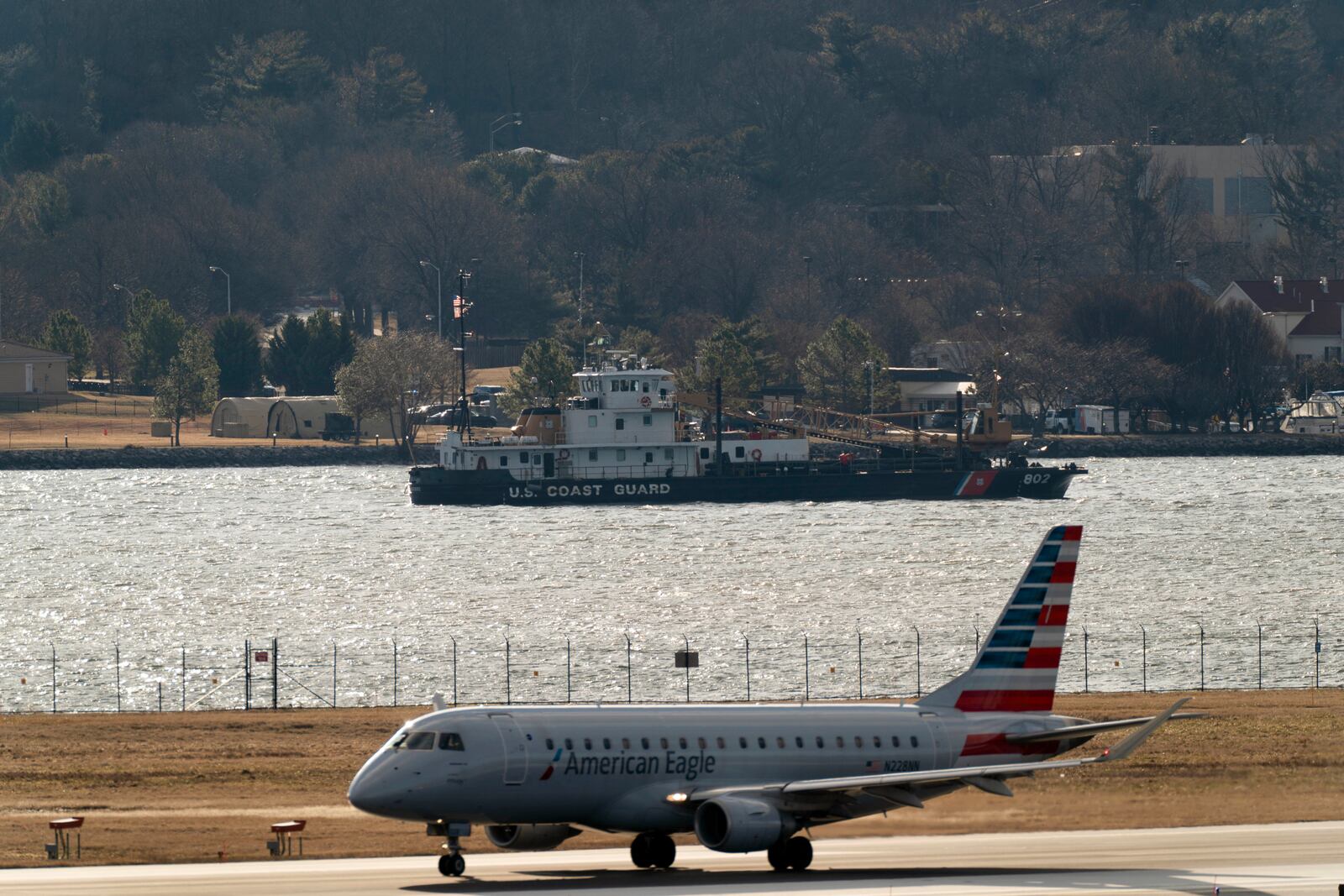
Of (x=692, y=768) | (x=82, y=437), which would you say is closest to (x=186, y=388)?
(x=82, y=437)

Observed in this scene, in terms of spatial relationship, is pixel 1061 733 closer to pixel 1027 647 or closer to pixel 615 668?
pixel 1027 647

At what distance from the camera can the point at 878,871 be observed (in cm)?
3900

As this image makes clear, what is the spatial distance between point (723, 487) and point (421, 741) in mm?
114183

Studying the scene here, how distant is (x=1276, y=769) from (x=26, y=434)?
161 m

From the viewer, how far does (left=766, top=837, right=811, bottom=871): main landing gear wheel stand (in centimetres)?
3872

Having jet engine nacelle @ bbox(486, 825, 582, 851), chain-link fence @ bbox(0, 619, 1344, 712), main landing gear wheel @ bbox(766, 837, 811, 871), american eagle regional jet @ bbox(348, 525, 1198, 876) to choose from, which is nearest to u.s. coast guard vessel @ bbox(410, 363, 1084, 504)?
chain-link fence @ bbox(0, 619, 1344, 712)

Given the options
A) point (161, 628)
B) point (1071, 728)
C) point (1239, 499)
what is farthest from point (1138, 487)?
point (1071, 728)

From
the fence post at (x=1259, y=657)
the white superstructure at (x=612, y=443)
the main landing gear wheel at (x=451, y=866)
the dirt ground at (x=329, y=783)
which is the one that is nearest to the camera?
the main landing gear wheel at (x=451, y=866)

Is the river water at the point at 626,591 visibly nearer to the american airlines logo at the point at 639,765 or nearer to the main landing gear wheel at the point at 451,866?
the american airlines logo at the point at 639,765

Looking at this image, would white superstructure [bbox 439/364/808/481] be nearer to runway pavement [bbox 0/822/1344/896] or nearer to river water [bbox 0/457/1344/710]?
river water [bbox 0/457/1344/710]

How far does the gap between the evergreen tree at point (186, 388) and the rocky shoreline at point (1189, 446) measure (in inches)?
2808

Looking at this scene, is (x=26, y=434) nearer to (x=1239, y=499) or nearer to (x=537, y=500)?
(x=537, y=500)

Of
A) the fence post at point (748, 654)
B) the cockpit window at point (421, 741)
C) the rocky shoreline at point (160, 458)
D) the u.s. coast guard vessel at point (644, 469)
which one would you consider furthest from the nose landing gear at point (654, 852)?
the rocky shoreline at point (160, 458)

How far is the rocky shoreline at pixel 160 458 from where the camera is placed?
18388 cm
